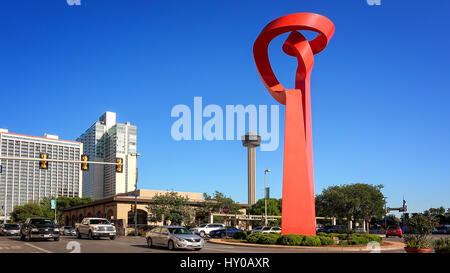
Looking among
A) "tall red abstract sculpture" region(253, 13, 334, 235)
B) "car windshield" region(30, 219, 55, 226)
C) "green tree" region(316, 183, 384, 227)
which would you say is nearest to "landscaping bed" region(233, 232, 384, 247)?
"tall red abstract sculpture" region(253, 13, 334, 235)

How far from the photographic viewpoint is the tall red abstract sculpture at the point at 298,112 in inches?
1089

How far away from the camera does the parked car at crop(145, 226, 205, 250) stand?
22.2 metres

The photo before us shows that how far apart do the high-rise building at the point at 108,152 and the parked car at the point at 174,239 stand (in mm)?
94585

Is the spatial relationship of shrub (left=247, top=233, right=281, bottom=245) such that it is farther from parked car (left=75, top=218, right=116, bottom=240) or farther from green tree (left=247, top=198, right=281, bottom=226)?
green tree (left=247, top=198, right=281, bottom=226)

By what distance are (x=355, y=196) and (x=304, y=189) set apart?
33020 mm

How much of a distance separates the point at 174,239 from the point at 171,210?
4033cm

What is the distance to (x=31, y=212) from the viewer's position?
10006 centimetres

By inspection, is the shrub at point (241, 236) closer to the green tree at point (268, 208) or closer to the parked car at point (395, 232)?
the parked car at point (395, 232)

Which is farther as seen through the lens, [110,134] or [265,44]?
[110,134]

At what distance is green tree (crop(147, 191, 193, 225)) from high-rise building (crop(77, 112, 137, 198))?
5600cm
